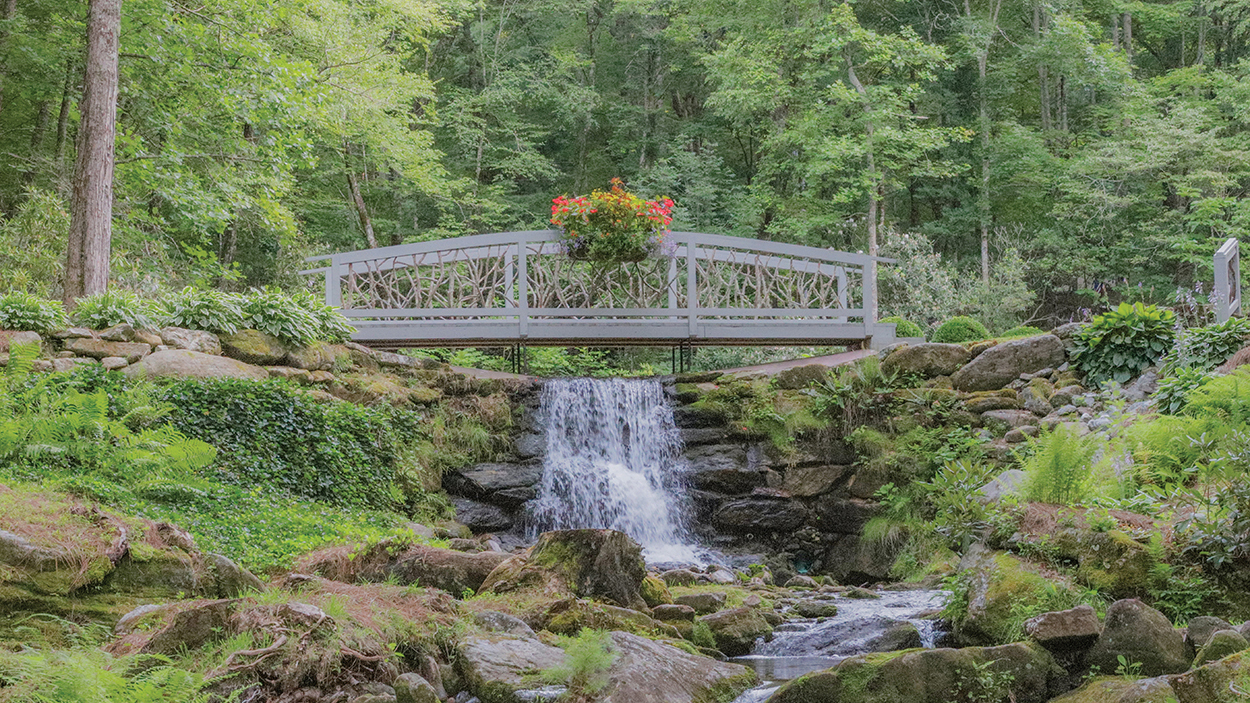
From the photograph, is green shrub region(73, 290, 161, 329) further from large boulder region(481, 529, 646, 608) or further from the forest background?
large boulder region(481, 529, 646, 608)

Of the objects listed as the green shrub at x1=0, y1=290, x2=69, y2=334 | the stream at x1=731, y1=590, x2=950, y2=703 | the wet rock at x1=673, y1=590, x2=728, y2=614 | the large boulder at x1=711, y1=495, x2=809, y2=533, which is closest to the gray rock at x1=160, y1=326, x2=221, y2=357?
the green shrub at x1=0, y1=290, x2=69, y2=334

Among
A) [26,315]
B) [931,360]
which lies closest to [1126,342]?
[931,360]

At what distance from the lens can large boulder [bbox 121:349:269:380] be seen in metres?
8.07

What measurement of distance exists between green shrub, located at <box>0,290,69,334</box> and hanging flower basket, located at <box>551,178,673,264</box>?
17.9 feet

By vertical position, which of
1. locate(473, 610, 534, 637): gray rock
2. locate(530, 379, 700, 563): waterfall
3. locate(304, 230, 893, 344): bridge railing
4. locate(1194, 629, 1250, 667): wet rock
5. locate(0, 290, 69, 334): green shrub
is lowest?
locate(473, 610, 534, 637): gray rock

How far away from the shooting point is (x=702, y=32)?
23438 mm

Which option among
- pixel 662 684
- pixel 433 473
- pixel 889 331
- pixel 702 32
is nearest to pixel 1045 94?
pixel 702 32

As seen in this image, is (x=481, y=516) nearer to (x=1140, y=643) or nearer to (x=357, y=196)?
(x=1140, y=643)

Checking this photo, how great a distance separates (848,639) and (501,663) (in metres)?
2.53

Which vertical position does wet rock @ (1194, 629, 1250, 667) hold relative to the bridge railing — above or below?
below

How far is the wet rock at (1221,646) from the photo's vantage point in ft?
13.6

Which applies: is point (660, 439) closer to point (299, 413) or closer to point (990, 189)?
point (299, 413)

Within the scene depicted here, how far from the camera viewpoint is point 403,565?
6.01m

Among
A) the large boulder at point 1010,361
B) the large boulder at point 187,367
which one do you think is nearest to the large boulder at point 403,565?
the large boulder at point 187,367
